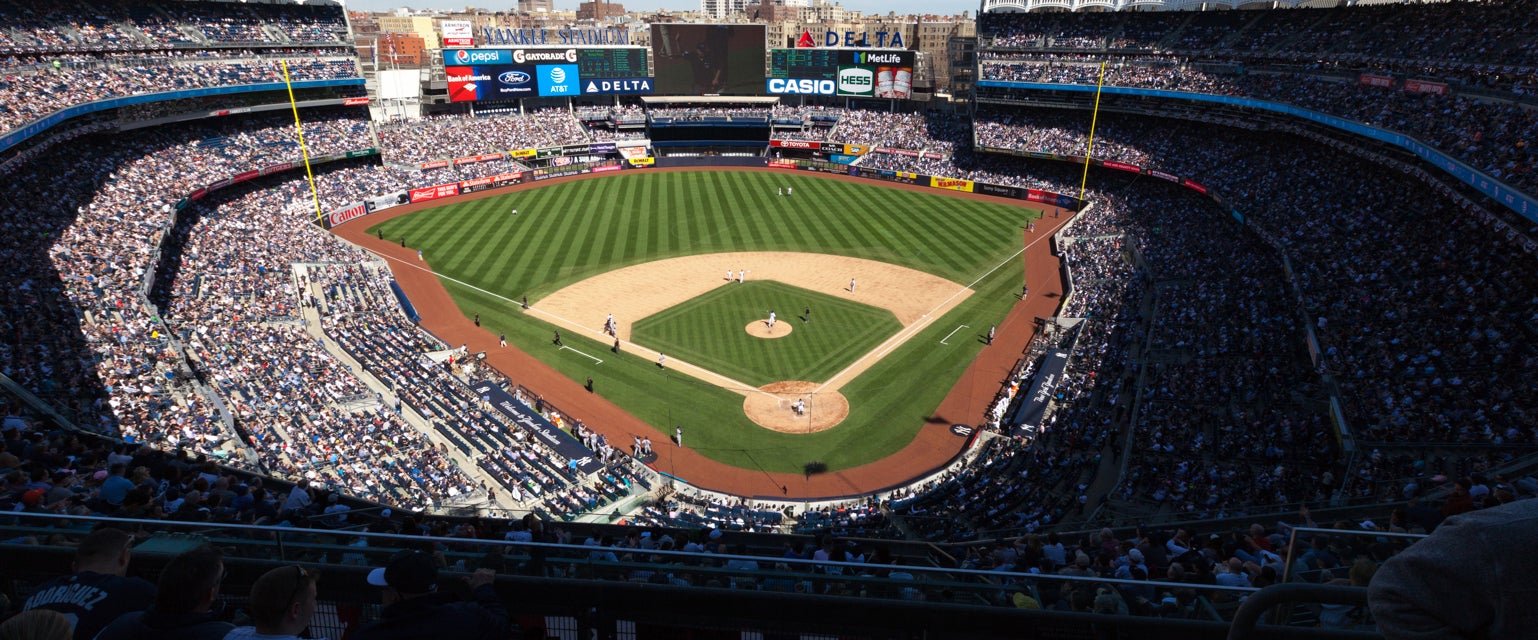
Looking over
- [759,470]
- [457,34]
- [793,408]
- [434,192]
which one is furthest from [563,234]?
[457,34]

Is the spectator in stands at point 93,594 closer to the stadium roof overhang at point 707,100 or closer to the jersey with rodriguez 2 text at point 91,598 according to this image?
the jersey with rodriguez 2 text at point 91,598

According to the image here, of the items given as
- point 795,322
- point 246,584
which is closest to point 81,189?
point 795,322

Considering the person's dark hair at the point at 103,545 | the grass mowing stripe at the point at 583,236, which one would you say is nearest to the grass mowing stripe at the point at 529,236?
the grass mowing stripe at the point at 583,236

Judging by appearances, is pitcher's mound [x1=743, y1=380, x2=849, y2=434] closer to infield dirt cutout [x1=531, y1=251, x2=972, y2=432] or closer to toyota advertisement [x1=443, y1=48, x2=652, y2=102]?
infield dirt cutout [x1=531, y1=251, x2=972, y2=432]

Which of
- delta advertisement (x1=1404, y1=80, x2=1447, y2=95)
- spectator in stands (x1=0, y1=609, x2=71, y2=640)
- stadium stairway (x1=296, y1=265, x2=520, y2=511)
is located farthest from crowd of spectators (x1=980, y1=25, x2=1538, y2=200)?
spectator in stands (x1=0, y1=609, x2=71, y2=640)

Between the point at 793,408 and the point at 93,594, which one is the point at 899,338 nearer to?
the point at 793,408

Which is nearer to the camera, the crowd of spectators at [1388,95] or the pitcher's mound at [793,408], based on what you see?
the crowd of spectators at [1388,95]

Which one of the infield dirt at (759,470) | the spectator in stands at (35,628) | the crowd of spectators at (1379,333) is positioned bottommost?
the infield dirt at (759,470)
